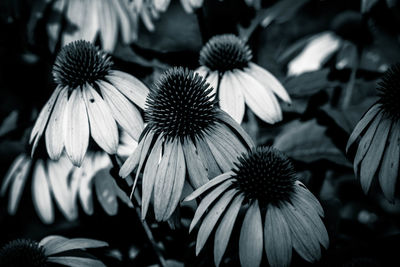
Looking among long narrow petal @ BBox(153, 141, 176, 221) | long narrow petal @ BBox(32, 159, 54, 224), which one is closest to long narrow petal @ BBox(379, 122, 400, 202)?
long narrow petal @ BBox(153, 141, 176, 221)

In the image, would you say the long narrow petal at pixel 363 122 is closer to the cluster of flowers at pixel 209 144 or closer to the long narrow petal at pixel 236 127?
the cluster of flowers at pixel 209 144

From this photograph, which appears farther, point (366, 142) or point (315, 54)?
point (315, 54)

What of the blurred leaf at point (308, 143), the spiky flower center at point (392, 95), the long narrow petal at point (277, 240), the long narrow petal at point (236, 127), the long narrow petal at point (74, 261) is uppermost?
the long narrow petal at point (236, 127)

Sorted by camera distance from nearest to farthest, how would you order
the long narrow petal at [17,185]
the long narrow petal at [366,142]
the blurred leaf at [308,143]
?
the long narrow petal at [366,142]
the blurred leaf at [308,143]
the long narrow petal at [17,185]

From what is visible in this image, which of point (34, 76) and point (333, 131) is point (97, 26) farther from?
point (333, 131)

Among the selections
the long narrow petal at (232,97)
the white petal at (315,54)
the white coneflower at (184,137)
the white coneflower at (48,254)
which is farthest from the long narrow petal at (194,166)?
the white petal at (315,54)

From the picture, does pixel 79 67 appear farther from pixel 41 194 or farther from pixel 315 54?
pixel 315 54

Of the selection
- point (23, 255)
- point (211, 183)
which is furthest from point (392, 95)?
point (23, 255)

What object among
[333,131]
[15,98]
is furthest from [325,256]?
[15,98]
